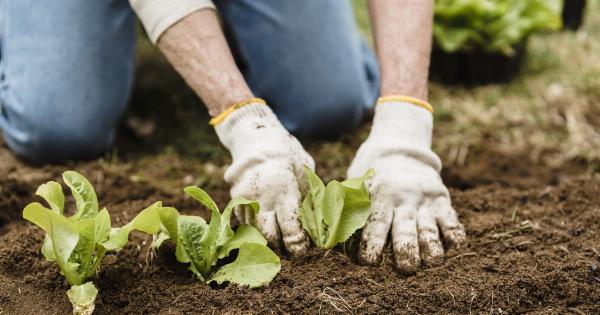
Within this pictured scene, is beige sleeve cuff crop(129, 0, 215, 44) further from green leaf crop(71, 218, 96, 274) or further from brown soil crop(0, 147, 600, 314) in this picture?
green leaf crop(71, 218, 96, 274)

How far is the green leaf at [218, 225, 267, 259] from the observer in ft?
5.21

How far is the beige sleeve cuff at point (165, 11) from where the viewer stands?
73.6 inches

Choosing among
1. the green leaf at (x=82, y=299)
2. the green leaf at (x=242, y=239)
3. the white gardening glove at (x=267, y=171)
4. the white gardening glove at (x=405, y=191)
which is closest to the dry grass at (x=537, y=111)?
the white gardening glove at (x=405, y=191)

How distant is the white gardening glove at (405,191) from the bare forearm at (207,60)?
0.41 meters

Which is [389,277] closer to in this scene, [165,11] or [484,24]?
[165,11]

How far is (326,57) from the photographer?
2.67m

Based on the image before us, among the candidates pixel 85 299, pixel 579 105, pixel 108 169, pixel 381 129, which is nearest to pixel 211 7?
pixel 381 129

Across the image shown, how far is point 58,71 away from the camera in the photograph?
93.9 inches

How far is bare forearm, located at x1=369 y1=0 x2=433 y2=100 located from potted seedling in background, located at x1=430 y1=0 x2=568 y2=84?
49.8 inches

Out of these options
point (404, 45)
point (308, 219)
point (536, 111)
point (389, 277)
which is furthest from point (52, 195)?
point (536, 111)

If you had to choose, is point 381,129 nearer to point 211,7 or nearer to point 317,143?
point 211,7

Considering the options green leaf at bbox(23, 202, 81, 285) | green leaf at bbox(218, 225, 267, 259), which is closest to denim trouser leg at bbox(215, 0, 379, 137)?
green leaf at bbox(218, 225, 267, 259)

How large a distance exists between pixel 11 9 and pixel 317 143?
50.4 inches

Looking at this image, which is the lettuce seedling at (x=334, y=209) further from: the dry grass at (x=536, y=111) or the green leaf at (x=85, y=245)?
the dry grass at (x=536, y=111)
